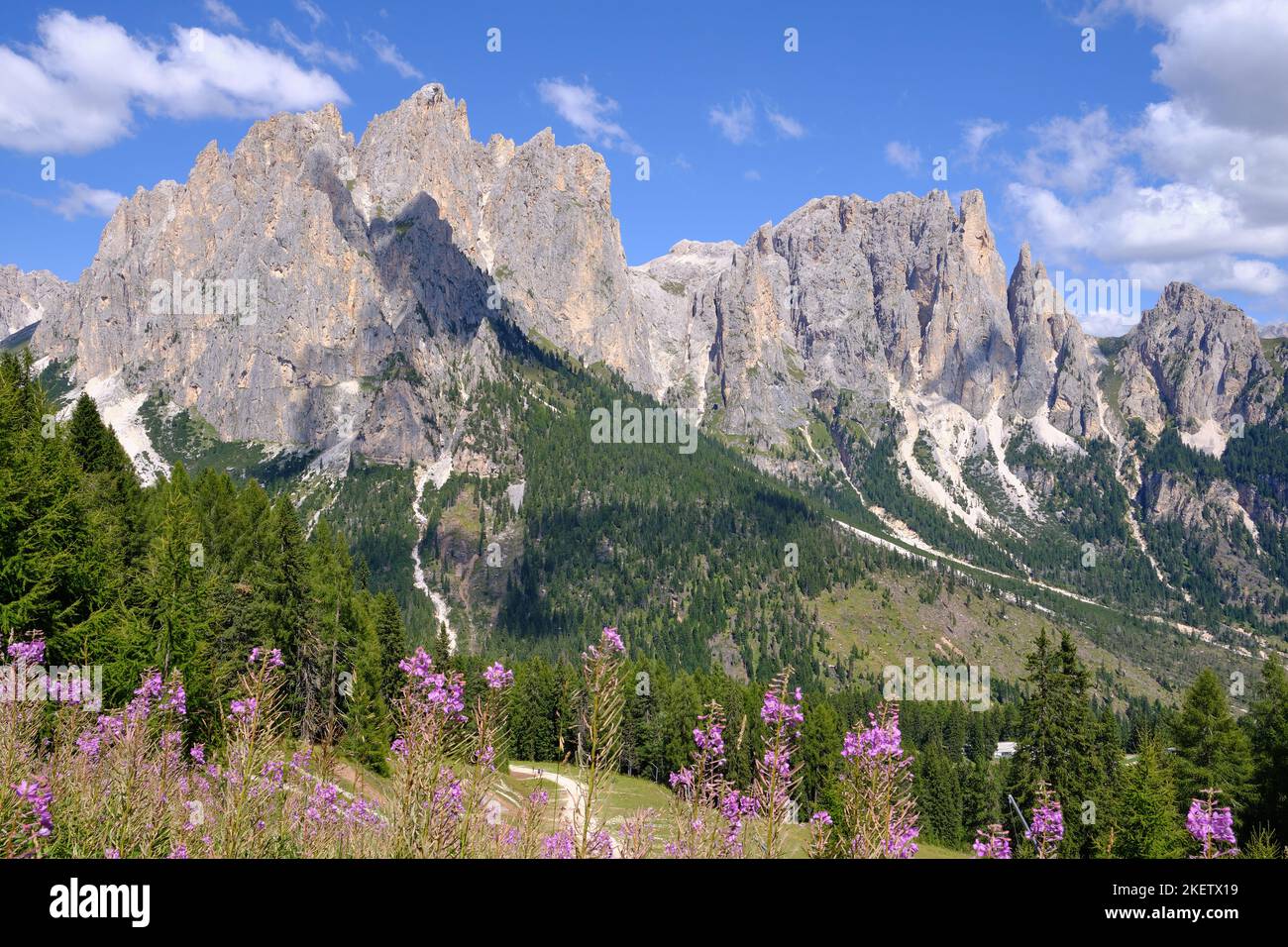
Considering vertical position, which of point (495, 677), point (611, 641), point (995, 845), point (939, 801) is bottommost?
point (939, 801)

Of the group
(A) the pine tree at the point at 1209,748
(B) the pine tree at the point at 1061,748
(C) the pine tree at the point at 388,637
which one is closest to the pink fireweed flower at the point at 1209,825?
(B) the pine tree at the point at 1061,748

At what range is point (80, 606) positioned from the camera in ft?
70.7

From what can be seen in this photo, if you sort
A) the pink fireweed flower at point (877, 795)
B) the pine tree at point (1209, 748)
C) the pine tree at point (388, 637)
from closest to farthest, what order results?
the pink fireweed flower at point (877, 795) → the pine tree at point (1209, 748) → the pine tree at point (388, 637)

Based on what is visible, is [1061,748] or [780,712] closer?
[780,712]

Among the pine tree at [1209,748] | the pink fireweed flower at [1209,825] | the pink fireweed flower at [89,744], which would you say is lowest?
the pine tree at [1209,748]

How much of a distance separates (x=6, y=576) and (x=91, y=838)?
1508cm

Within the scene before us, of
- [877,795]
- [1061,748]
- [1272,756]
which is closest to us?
[877,795]

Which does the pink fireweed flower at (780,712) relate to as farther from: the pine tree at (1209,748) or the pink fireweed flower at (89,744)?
the pine tree at (1209,748)

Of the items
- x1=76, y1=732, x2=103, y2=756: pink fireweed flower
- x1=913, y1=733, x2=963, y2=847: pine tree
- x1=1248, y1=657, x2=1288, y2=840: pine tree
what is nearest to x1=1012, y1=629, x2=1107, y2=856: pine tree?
x1=1248, y1=657, x2=1288, y2=840: pine tree

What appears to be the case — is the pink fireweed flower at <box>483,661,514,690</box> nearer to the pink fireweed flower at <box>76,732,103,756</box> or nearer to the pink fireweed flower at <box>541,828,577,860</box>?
the pink fireweed flower at <box>541,828,577,860</box>

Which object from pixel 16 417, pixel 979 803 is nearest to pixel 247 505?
pixel 16 417

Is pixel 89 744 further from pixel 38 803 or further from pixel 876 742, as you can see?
pixel 876 742

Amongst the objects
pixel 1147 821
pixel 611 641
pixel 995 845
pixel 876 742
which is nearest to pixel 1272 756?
pixel 1147 821
